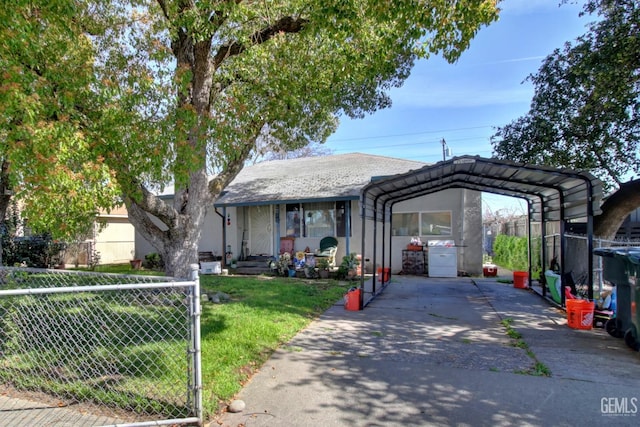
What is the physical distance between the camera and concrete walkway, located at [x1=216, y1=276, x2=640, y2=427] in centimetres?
319

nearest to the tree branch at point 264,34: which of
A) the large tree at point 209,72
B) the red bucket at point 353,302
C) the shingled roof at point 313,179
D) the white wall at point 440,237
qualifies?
the large tree at point 209,72

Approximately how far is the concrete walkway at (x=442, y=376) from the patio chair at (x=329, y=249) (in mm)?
5795

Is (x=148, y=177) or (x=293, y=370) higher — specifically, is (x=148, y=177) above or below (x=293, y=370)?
above

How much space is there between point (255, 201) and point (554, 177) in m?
9.22

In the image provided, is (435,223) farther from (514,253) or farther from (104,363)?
(104,363)

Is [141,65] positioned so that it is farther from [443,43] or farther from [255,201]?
[255,201]

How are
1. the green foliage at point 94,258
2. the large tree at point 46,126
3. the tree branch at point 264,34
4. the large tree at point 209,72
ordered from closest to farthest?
the large tree at point 46,126 < the large tree at point 209,72 < the tree branch at point 264,34 < the green foliage at point 94,258

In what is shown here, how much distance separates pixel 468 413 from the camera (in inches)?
126

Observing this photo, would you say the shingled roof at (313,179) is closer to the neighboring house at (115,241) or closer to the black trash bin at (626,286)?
the black trash bin at (626,286)

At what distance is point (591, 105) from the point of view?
27.8 feet

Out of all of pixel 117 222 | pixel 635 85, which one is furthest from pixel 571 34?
pixel 117 222

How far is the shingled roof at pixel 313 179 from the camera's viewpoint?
42.5 ft

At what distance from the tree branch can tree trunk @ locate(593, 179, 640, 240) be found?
26.4 feet

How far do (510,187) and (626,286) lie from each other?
4.62 metres
